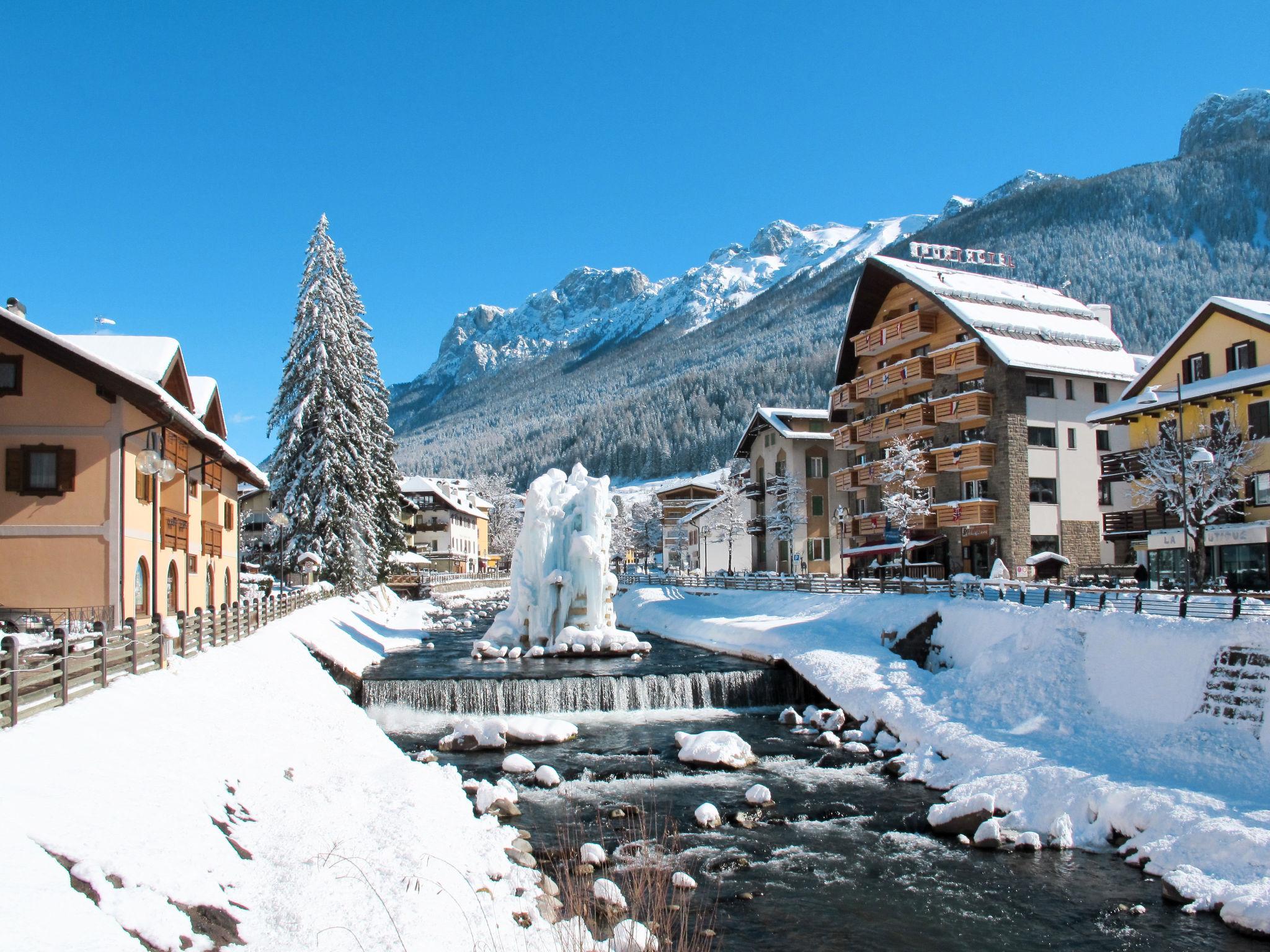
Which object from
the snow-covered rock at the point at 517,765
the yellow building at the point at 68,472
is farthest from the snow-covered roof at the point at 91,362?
the snow-covered rock at the point at 517,765

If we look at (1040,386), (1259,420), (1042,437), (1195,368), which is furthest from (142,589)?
(1040,386)

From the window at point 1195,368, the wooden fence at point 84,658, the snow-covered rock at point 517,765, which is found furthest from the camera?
the window at point 1195,368

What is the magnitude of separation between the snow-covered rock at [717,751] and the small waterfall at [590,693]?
7164mm

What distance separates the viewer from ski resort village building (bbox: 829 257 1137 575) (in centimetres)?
4972

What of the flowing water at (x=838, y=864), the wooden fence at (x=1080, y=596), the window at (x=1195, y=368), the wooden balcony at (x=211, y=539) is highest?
the window at (x=1195, y=368)

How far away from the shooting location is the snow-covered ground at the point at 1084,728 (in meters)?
16.6

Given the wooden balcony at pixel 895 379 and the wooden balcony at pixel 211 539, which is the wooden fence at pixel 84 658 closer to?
the wooden balcony at pixel 211 539

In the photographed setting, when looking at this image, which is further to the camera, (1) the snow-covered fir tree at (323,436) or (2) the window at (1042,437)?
(2) the window at (1042,437)

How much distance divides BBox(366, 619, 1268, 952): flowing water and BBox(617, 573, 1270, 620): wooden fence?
360 inches

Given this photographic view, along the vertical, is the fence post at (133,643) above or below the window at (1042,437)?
below

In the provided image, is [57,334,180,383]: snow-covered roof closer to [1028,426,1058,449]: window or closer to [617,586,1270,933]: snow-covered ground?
[617,586,1270,933]: snow-covered ground

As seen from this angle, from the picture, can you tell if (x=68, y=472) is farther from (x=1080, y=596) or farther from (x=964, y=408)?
(x=964, y=408)

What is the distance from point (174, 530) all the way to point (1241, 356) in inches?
1688

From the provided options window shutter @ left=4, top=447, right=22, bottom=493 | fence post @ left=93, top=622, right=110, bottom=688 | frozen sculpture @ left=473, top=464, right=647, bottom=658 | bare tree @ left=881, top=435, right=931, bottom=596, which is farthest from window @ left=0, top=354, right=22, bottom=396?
bare tree @ left=881, top=435, right=931, bottom=596
